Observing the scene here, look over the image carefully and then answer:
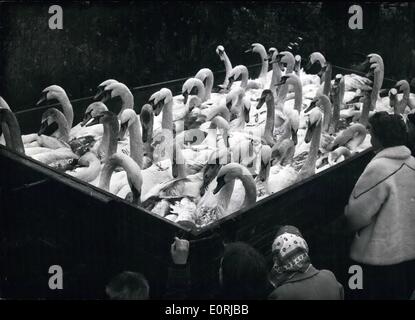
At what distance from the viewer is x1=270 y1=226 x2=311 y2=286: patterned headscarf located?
377 cm

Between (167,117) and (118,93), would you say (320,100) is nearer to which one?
(167,117)

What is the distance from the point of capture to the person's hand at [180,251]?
14.0 ft

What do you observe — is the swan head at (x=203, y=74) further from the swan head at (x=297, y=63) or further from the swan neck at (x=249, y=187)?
the swan neck at (x=249, y=187)

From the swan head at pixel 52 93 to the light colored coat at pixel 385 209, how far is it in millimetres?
3900

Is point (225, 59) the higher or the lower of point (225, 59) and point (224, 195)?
the higher

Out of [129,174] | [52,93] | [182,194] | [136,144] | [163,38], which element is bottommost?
[182,194]

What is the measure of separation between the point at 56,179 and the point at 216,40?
20.6ft

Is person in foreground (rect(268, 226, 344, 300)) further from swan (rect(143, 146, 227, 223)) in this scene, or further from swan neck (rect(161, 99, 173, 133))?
swan neck (rect(161, 99, 173, 133))

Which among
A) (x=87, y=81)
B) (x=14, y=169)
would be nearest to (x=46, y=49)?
(x=87, y=81)

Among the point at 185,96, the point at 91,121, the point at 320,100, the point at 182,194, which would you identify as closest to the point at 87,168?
the point at 182,194

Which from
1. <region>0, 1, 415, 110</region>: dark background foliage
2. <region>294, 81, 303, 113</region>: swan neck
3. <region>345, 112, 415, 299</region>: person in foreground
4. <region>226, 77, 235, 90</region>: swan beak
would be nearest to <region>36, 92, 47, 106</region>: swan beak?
<region>0, 1, 415, 110</region>: dark background foliage

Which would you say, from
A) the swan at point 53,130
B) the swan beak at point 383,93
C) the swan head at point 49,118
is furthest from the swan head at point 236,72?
the swan head at point 49,118

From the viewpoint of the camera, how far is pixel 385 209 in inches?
188

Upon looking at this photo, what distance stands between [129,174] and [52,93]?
2.39 meters
